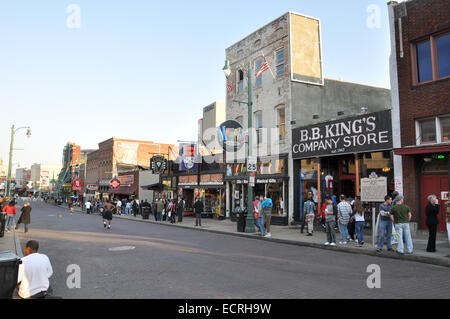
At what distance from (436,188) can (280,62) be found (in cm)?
1207

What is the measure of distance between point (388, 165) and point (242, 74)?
1382cm

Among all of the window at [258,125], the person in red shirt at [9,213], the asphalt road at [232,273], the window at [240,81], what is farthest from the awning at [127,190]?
the asphalt road at [232,273]

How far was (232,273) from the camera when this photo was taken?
8133 millimetres

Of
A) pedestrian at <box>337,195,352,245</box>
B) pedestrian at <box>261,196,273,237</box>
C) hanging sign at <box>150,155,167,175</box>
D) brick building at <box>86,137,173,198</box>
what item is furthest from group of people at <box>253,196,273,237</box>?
brick building at <box>86,137,173,198</box>

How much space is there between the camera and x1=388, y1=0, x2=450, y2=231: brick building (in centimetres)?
1362

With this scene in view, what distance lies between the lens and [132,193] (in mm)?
45031

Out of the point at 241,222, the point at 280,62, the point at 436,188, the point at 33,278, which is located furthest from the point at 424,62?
the point at 33,278

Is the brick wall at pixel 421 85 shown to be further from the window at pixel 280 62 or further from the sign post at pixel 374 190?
the window at pixel 280 62

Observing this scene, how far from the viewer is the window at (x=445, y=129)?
1355 cm

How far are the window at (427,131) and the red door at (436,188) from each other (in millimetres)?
1475

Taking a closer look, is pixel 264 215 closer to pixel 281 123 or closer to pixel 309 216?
pixel 309 216

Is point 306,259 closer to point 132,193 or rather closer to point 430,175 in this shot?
point 430,175

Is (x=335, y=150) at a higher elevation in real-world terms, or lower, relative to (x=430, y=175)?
higher
